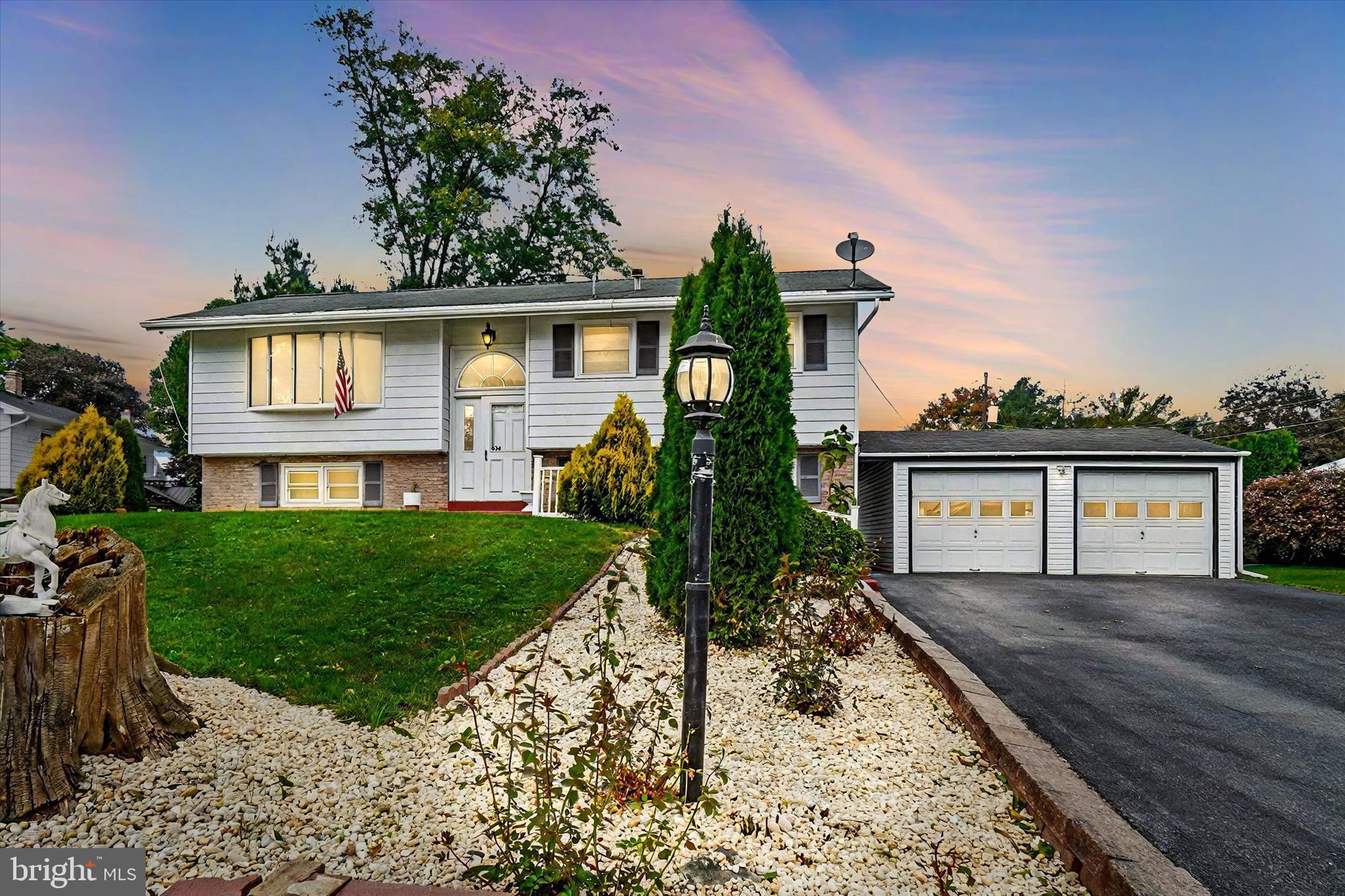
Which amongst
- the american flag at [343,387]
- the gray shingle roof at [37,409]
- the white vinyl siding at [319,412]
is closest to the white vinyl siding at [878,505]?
the white vinyl siding at [319,412]

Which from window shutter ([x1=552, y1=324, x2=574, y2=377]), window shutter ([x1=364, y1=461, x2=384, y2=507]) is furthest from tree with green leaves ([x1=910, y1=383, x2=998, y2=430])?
window shutter ([x1=364, y1=461, x2=384, y2=507])

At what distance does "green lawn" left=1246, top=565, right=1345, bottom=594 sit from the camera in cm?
1036

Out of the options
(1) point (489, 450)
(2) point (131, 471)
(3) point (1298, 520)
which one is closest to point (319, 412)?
(1) point (489, 450)

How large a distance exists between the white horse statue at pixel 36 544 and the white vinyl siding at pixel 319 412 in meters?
9.16

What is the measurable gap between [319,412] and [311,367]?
3.16ft

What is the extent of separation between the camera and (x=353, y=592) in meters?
5.83

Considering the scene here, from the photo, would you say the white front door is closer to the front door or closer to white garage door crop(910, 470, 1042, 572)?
the front door

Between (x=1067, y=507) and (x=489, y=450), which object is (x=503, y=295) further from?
(x=1067, y=507)

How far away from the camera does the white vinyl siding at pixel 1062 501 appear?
38.1 feet

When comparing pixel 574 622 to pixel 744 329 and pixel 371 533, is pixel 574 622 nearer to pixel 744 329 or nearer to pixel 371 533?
pixel 744 329

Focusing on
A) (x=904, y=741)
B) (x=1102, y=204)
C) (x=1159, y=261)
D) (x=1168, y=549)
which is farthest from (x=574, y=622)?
(x=1159, y=261)

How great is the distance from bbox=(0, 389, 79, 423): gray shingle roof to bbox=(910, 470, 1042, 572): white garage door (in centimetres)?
2761

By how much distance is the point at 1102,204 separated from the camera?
34.7ft

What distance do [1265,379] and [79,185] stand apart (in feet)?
153
